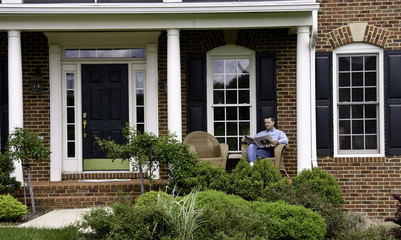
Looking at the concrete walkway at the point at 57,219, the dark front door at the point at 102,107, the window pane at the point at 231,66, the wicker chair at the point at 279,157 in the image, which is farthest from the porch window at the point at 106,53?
the wicker chair at the point at 279,157

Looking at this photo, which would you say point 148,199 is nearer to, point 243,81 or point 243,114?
point 243,114

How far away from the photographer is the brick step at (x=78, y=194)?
928 cm

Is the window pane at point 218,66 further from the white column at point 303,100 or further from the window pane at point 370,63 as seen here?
the window pane at point 370,63

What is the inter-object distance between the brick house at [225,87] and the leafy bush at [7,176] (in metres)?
0.50

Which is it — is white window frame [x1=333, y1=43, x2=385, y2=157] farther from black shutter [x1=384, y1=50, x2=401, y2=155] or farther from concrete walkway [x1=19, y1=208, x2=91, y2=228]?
concrete walkway [x1=19, y1=208, x2=91, y2=228]

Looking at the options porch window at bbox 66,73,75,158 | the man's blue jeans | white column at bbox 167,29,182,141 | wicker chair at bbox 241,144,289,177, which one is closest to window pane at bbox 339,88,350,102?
wicker chair at bbox 241,144,289,177

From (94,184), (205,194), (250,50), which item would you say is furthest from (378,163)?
(94,184)

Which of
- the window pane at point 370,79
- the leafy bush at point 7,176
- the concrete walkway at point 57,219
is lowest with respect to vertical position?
the concrete walkway at point 57,219

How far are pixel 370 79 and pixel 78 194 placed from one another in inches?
219

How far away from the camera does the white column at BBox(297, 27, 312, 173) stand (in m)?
9.23

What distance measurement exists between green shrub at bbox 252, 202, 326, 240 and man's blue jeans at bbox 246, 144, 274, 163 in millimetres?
2639

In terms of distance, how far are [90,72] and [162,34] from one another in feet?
5.10

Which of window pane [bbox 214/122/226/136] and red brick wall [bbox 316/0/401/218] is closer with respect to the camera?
red brick wall [bbox 316/0/401/218]

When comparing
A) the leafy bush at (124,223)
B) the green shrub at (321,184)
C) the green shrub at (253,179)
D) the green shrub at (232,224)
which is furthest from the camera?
the green shrub at (321,184)
